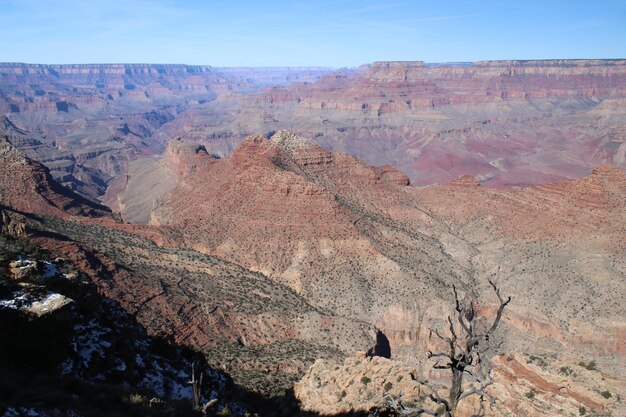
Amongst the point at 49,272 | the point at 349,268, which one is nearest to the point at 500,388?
the point at 349,268

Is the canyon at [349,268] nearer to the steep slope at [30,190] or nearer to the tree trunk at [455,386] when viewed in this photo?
the steep slope at [30,190]

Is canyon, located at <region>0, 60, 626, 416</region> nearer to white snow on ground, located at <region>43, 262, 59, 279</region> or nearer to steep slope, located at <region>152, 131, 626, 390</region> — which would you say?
steep slope, located at <region>152, 131, 626, 390</region>

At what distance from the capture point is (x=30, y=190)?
6669 centimetres

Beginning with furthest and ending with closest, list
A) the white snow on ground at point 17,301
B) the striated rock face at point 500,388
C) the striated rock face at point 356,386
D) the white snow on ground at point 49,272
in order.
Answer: the striated rock face at point 500,388 < the striated rock face at point 356,386 < the white snow on ground at point 49,272 < the white snow on ground at point 17,301

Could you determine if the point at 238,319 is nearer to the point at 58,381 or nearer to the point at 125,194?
the point at 58,381

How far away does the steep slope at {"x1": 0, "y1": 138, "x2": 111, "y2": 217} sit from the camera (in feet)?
209

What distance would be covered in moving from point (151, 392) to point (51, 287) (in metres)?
6.83

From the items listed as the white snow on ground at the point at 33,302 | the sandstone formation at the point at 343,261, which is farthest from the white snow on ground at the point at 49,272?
the sandstone formation at the point at 343,261

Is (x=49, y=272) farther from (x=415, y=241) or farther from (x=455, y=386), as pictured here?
(x=415, y=241)

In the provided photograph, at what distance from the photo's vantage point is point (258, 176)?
62.4 metres

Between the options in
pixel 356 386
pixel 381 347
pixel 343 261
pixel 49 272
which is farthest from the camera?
pixel 343 261

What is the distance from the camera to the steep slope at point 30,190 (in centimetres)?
6366

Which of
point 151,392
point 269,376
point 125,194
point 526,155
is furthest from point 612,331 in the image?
point 526,155

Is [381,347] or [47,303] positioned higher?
[47,303]
